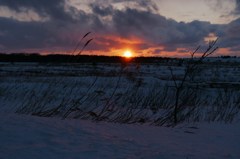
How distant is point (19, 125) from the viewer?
16.0 ft

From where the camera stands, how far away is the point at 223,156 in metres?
4.41

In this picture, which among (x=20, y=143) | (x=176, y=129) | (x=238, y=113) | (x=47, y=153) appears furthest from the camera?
(x=238, y=113)

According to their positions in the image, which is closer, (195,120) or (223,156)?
(223,156)

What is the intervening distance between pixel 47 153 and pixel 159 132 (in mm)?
2605

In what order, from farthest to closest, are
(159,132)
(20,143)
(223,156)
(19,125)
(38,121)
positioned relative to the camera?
(159,132)
(38,121)
(19,125)
(223,156)
(20,143)

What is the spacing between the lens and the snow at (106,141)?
3834 millimetres

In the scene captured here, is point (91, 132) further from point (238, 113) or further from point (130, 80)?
point (130, 80)

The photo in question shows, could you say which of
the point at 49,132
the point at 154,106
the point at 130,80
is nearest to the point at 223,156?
the point at 49,132

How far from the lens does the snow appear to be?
383 centimetres

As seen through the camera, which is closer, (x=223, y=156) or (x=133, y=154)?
(x=133, y=154)

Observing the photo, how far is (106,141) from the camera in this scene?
4.51 meters

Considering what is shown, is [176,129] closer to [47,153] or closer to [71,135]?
[71,135]

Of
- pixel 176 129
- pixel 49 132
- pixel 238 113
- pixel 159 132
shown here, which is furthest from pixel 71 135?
pixel 238 113

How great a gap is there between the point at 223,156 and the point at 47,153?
7.18 ft
